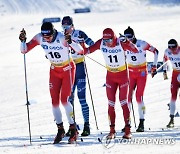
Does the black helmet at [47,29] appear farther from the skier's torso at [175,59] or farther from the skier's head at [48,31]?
the skier's torso at [175,59]

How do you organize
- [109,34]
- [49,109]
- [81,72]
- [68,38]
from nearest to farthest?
[68,38], [109,34], [81,72], [49,109]

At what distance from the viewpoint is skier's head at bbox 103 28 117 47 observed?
7773mm

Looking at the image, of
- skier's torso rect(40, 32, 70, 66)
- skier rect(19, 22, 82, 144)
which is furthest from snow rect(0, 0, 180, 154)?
skier's torso rect(40, 32, 70, 66)

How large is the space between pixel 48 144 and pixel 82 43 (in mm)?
2208

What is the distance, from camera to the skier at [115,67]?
7.84 m

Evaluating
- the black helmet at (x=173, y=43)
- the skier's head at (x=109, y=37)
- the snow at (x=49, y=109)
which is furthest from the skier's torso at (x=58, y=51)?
the black helmet at (x=173, y=43)

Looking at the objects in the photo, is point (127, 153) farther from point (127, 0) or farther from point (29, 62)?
point (127, 0)

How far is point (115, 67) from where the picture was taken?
8086 mm

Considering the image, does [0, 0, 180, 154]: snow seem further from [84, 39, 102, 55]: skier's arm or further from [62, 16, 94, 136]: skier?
[84, 39, 102, 55]: skier's arm

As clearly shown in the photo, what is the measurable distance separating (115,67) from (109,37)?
641 millimetres

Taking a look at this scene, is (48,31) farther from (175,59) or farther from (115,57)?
(175,59)

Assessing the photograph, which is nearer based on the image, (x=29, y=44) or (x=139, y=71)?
(x=29, y=44)

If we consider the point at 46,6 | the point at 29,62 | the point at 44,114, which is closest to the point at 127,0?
the point at 46,6

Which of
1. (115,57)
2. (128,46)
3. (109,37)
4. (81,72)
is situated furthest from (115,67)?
(81,72)
